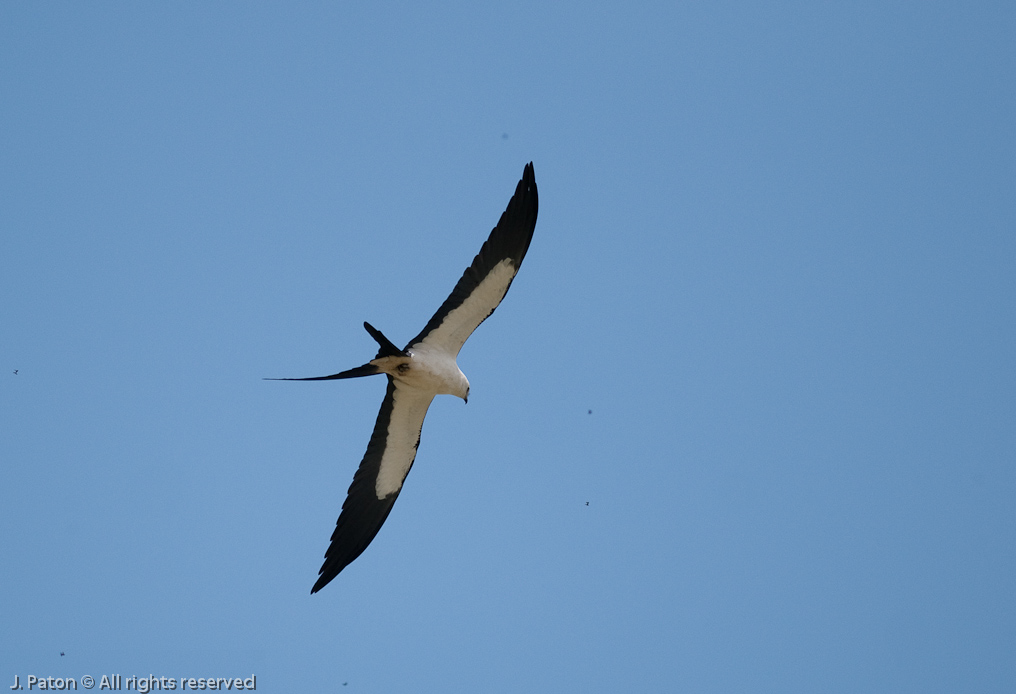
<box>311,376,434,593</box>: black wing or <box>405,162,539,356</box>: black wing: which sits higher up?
<box>405,162,539,356</box>: black wing

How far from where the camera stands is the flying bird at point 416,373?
1023 cm

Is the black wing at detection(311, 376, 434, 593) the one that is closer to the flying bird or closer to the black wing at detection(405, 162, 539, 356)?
the flying bird

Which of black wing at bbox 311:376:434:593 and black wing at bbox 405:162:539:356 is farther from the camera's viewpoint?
black wing at bbox 311:376:434:593

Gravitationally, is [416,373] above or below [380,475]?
above

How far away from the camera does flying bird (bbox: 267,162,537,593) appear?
10.2 metres

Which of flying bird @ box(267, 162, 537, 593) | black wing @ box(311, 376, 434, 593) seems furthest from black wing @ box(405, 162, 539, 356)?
black wing @ box(311, 376, 434, 593)

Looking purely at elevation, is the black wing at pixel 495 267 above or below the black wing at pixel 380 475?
above

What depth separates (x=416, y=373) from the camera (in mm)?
10727

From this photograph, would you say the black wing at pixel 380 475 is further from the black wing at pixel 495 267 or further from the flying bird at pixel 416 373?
the black wing at pixel 495 267

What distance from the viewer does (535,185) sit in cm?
1023

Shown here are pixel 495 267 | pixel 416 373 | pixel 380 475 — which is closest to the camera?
pixel 495 267

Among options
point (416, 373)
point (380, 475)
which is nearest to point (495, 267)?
point (416, 373)

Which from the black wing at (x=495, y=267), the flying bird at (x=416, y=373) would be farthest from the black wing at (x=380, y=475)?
the black wing at (x=495, y=267)

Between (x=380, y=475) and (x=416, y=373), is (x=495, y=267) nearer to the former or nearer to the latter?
(x=416, y=373)
